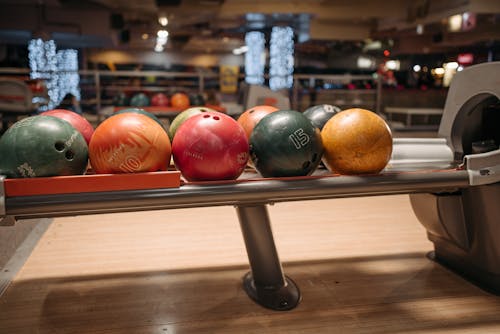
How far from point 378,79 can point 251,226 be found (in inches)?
216

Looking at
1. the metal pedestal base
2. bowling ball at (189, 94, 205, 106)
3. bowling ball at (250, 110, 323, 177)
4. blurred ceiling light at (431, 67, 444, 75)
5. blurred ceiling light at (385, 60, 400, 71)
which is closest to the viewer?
bowling ball at (250, 110, 323, 177)

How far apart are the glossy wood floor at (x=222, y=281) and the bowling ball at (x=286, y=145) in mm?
529

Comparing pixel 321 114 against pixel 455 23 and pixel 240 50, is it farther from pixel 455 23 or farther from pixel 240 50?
pixel 240 50

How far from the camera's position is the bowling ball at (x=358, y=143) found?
1598mm

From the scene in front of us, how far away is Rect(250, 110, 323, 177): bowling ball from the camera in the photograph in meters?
1.55

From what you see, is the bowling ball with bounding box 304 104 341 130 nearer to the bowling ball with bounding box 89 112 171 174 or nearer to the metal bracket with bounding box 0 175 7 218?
the bowling ball with bounding box 89 112 171 174

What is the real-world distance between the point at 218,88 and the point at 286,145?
1184 cm

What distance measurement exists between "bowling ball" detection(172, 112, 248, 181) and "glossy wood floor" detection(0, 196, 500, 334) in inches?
20.9

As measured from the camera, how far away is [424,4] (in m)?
8.33

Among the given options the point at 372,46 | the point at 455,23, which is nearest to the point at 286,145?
the point at 455,23

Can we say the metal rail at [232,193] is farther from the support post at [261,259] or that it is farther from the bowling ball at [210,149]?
the support post at [261,259]

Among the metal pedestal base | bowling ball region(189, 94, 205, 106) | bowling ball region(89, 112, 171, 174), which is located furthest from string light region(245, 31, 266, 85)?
bowling ball region(89, 112, 171, 174)

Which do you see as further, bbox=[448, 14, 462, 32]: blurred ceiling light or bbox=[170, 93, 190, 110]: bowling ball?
bbox=[448, 14, 462, 32]: blurred ceiling light

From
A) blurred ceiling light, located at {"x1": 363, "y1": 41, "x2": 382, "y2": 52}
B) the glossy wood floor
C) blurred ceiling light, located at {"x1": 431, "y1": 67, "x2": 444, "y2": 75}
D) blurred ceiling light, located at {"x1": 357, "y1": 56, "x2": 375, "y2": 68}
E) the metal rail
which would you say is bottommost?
the glossy wood floor
